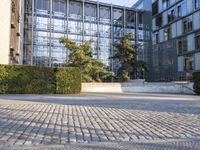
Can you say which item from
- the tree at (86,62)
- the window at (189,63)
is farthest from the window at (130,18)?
the tree at (86,62)

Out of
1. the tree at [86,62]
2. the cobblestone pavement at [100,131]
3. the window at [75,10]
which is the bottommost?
the cobblestone pavement at [100,131]

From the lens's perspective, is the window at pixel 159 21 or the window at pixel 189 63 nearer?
the window at pixel 189 63

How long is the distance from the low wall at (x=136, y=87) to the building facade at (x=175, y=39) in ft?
48.2

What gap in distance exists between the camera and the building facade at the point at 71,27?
52.7 meters

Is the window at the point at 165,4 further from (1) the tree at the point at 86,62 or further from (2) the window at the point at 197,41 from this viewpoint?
(1) the tree at the point at 86,62

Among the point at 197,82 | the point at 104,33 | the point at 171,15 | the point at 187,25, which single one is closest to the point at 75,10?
the point at 104,33

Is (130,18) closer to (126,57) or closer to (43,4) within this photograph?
(43,4)

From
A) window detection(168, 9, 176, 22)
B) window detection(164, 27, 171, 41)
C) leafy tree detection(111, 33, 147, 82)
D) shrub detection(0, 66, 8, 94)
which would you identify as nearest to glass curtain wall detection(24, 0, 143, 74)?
window detection(164, 27, 171, 41)

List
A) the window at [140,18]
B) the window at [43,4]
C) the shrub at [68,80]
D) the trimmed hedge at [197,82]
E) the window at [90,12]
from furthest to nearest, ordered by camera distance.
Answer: the window at [140,18] → the window at [90,12] → the window at [43,4] → the trimmed hedge at [197,82] → the shrub at [68,80]

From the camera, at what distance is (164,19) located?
57.9 metres

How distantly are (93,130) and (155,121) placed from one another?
2.48m

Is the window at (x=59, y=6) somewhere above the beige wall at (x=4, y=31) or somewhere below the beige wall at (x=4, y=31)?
above

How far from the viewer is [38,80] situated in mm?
23203

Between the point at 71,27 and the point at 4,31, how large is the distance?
1108 inches
